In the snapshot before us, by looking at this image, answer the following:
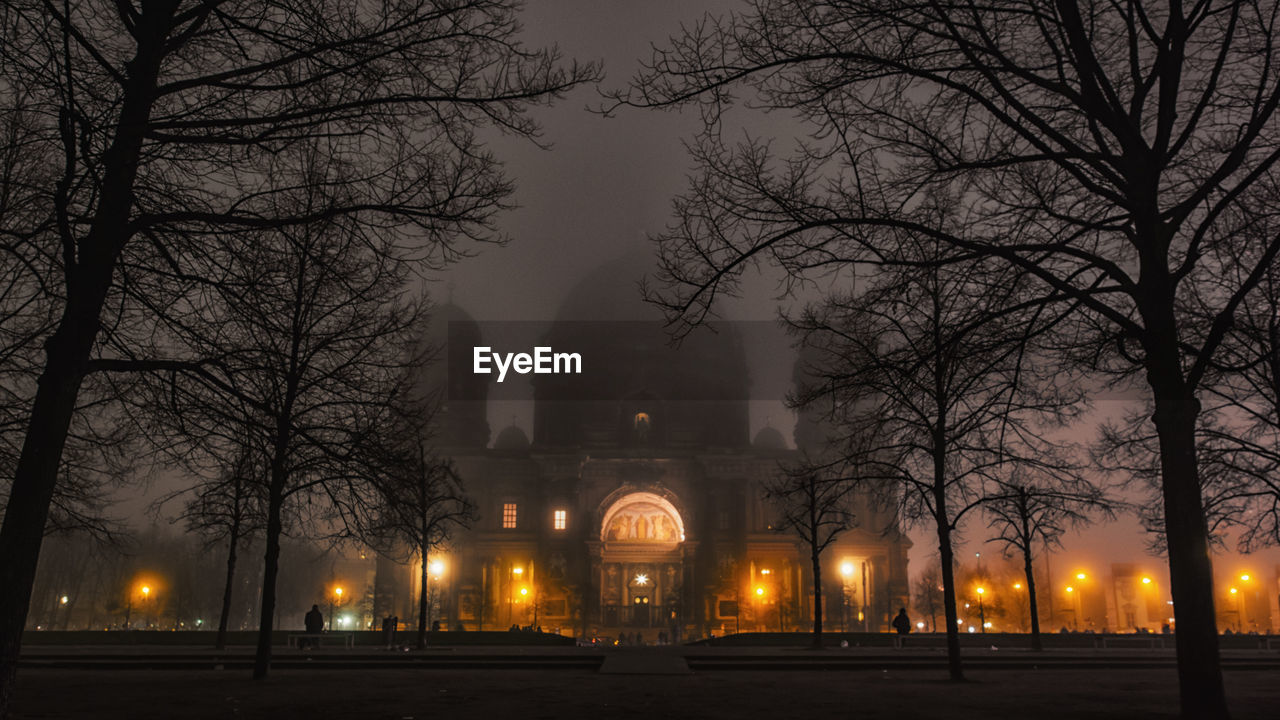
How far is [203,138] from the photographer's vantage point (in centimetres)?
895

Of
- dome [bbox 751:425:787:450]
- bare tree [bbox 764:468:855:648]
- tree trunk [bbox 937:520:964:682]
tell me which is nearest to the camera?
tree trunk [bbox 937:520:964:682]

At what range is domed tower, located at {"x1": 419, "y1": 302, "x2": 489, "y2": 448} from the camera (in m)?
90.2

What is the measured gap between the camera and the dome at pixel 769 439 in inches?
3797

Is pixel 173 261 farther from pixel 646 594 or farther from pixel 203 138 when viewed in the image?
pixel 646 594

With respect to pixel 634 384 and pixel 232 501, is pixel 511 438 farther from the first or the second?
pixel 232 501

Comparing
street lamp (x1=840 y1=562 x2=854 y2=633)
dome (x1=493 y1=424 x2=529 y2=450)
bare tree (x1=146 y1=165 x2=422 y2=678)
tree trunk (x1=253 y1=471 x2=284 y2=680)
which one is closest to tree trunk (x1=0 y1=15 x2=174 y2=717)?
bare tree (x1=146 y1=165 x2=422 y2=678)

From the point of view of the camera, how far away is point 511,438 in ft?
322

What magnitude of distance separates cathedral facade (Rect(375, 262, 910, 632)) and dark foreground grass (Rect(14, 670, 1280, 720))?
5538cm

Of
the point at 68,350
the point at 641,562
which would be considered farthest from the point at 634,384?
the point at 68,350

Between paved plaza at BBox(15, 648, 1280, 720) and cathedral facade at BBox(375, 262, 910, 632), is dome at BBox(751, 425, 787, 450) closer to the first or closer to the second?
cathedral facade at BBox(375, 262, 910, 632)

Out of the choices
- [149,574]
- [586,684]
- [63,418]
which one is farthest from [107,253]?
[149,574]

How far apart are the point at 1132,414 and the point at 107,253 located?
2454cm

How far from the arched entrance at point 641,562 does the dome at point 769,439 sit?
Answer: 18.1 metres

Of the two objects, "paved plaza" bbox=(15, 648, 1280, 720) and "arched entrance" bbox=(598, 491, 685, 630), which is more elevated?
"arched entrance" bbox=(598, 491, 685, 630)
